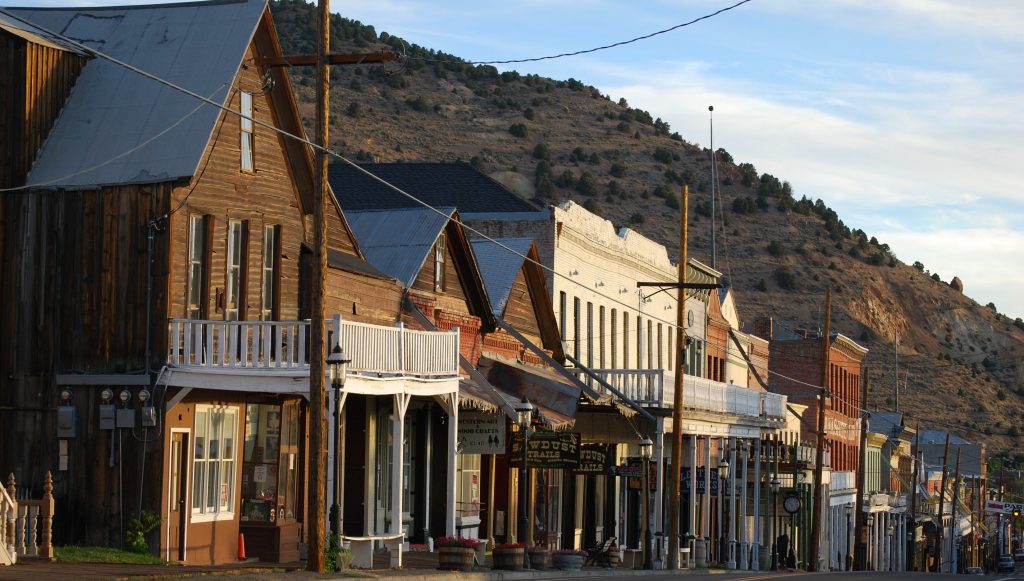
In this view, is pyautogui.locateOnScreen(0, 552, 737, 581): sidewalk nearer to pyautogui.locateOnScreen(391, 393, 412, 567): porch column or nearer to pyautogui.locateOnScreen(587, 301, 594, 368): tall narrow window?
pyautogui.locateOnScreen(391, 393, 412, 567): porch column

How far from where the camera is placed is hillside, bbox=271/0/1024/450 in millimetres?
110750

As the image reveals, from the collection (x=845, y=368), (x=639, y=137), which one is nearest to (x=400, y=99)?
(x=639, y=137)

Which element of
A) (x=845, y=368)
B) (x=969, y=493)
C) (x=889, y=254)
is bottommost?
(x=969, y=493)

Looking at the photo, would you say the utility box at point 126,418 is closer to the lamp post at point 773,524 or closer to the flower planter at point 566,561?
the flower planter at point 566,561

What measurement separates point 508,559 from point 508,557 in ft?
0.12

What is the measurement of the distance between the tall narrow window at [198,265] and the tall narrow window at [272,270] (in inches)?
97.1

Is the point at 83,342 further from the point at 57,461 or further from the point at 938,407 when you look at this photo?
the point at 938,407

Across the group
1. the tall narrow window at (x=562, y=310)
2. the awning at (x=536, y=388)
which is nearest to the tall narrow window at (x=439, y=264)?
the awning at (x=536, y=388)

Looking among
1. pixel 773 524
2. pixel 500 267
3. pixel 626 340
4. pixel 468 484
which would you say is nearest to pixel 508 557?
pixel 468 484

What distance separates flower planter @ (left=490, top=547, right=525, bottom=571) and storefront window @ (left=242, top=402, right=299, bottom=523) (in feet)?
12.8

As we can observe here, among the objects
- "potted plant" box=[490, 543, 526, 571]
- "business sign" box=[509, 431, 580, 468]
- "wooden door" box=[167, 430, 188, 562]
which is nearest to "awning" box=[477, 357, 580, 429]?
"business sign" box=[509, 431, 580, 468]

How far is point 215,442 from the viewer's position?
27281 millimetres

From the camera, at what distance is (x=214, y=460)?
1067 inches

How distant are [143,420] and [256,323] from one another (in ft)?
7.72
